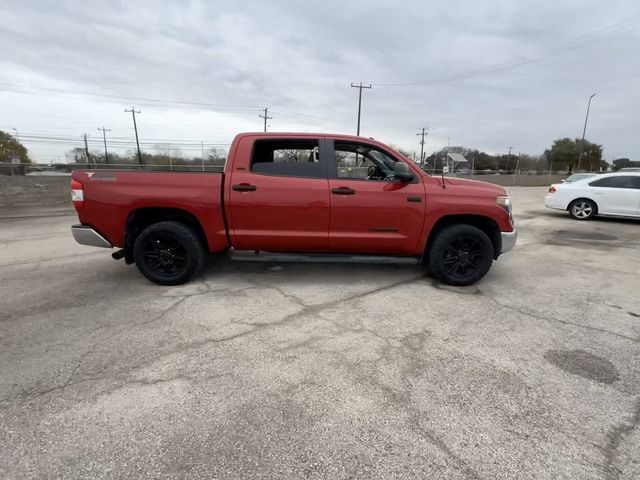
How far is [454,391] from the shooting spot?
255 cm

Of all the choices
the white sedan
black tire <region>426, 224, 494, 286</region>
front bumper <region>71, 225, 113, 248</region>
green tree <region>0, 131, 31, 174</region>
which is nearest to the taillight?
front bumper <region>71, 225, 113, 248</region>

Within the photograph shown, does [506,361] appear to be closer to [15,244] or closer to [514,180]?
[15,244]

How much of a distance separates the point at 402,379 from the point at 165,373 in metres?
1.79

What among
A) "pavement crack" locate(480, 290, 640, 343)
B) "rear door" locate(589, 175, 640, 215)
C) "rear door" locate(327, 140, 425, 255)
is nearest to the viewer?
"pavement crack" locate(480, 290, 640, 343)

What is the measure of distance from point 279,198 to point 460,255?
245cm

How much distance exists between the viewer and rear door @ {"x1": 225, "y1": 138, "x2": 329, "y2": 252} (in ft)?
14.3

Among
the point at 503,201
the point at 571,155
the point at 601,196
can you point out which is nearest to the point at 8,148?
the point at 503,201

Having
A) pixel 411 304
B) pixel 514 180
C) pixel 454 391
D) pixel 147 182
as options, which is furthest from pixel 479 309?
pixel 514 180

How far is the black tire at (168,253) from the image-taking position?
4.39 metres

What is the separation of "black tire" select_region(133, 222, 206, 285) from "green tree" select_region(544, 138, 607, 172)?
3303 inches

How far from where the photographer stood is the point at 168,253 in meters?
4.50

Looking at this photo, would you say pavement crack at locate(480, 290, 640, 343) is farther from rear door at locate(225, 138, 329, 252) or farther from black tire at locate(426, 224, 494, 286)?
rear door at locate(225, 138, 329, 252)

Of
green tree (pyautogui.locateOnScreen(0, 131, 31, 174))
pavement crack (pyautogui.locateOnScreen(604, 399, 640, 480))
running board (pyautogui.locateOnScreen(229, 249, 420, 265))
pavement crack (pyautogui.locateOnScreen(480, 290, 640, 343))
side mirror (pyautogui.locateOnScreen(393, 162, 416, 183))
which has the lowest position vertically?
pavement crack (pyautogui.locateOnScreen(604, 399, 640, 480))

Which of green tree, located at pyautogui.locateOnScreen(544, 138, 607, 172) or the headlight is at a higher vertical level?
green tree, located at pyautogui.locateOnScreen(544, 138, 607, 172)
